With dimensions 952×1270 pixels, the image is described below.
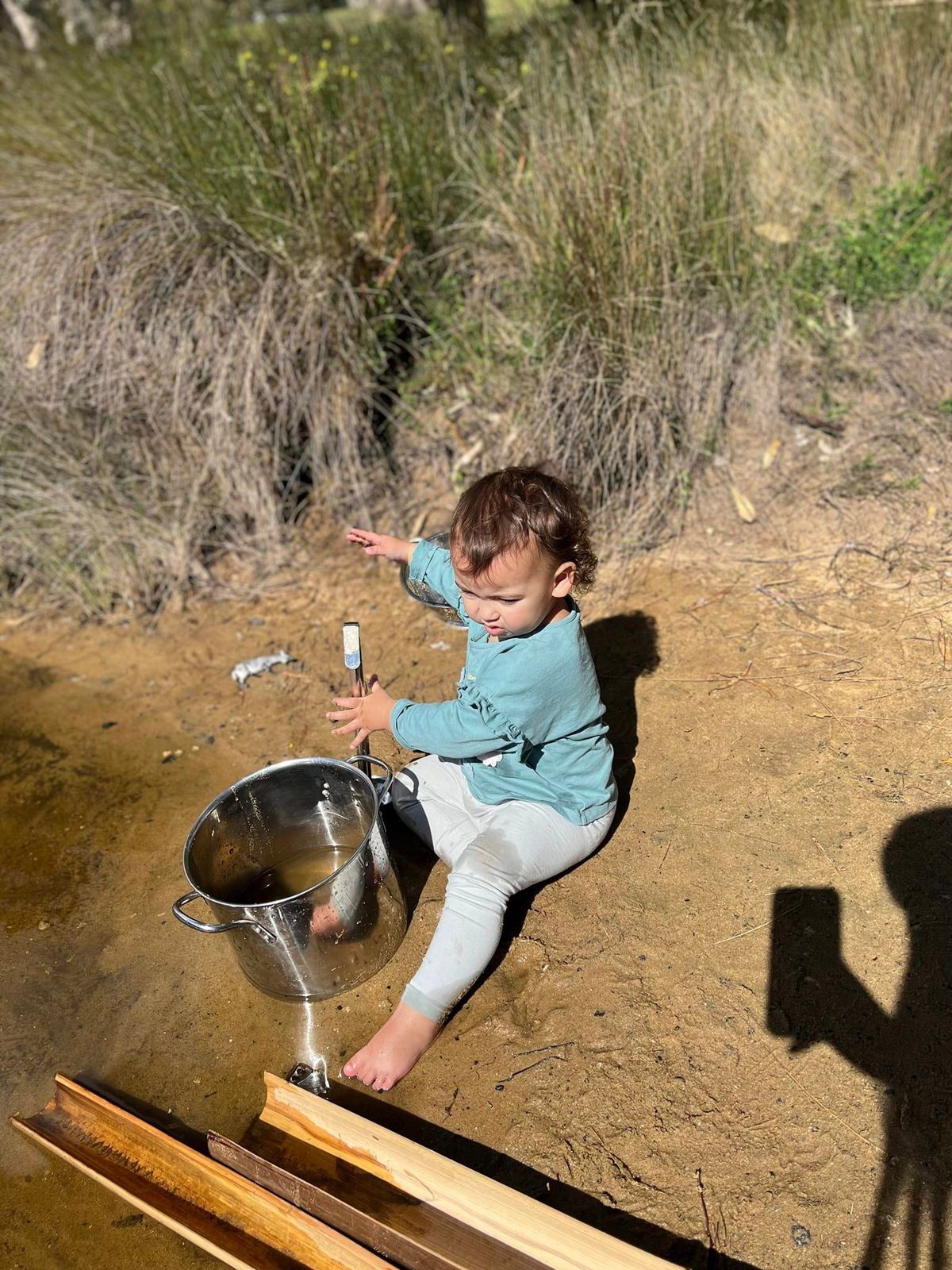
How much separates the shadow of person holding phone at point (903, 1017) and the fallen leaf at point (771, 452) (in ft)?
5.72

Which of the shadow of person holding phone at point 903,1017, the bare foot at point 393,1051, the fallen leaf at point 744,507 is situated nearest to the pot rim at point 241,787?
the bare foot at point 393,1051

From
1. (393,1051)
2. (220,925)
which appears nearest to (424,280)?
(220,925)

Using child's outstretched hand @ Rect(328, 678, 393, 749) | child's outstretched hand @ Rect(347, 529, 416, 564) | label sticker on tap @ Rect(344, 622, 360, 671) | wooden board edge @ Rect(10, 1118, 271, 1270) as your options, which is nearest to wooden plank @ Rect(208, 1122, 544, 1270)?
wooden board edge @ Rect(10, 1118, 271, 1270)

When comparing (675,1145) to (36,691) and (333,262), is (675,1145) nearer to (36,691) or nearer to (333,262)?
(36,691)

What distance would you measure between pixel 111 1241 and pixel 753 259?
3953 millimetres

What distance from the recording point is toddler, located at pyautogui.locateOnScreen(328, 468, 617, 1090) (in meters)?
2.13

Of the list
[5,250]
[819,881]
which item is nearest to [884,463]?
[819,881]

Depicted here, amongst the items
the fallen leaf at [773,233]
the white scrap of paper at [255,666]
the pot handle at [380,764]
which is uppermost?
the fallen leaf at [773,233]

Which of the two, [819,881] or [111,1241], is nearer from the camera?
[111,1241]

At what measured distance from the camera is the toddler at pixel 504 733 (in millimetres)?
2129

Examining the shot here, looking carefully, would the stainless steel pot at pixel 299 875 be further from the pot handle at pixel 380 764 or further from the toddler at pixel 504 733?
the toddler at pixel 504 733

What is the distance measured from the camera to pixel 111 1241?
2002 millimetres

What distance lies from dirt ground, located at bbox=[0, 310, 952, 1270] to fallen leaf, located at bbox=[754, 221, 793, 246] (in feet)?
2.06

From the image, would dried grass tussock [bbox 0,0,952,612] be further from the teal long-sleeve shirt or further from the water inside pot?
the water inside pot
